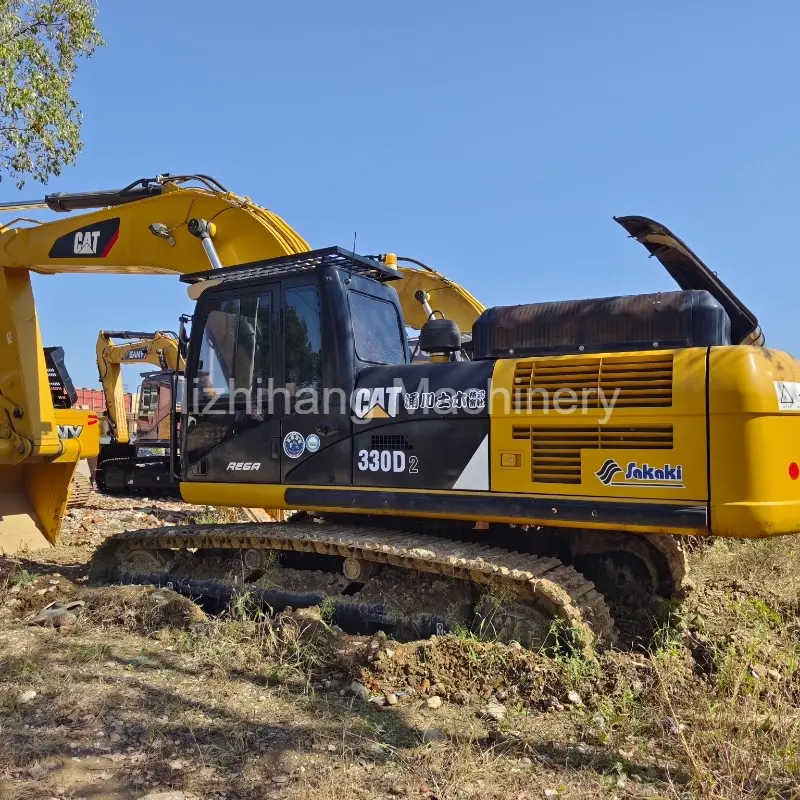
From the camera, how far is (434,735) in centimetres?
371

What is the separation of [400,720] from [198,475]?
2.82 meters

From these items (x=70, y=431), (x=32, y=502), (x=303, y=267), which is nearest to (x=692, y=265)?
(x=303, y=267)

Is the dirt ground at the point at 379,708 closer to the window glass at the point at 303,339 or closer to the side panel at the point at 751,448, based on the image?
the side panel at the point at 751,448

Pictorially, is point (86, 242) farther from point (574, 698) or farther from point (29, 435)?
point (574, 698)

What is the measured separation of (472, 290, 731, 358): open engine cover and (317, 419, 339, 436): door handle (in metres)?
1.12

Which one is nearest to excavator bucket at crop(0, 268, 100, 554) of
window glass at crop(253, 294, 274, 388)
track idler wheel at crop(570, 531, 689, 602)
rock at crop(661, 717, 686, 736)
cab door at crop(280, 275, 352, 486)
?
window glass at crop(253, 294, 274, 388)

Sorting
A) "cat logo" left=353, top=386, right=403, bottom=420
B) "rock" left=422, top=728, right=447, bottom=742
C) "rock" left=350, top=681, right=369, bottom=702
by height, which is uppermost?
"cat logo" left=353, top=386, right=403, bottom=420

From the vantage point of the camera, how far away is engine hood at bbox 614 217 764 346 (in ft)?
17.7

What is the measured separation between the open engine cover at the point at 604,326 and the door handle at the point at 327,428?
1.12 meters

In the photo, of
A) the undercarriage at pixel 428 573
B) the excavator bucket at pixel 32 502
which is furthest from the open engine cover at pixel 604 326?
the excavator bucket at pixel 32 502

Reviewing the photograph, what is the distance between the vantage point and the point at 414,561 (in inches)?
194

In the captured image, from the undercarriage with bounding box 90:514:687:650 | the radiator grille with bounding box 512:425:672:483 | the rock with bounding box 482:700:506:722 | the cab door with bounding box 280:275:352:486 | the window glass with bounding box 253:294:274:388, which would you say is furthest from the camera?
the window glass with bounding box 253:294:274:388

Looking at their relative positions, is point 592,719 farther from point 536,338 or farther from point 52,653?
point 52,653

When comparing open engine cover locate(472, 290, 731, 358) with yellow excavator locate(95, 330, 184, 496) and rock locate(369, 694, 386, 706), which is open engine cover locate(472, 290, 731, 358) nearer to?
rock locate(369, 694, 386, 706)
